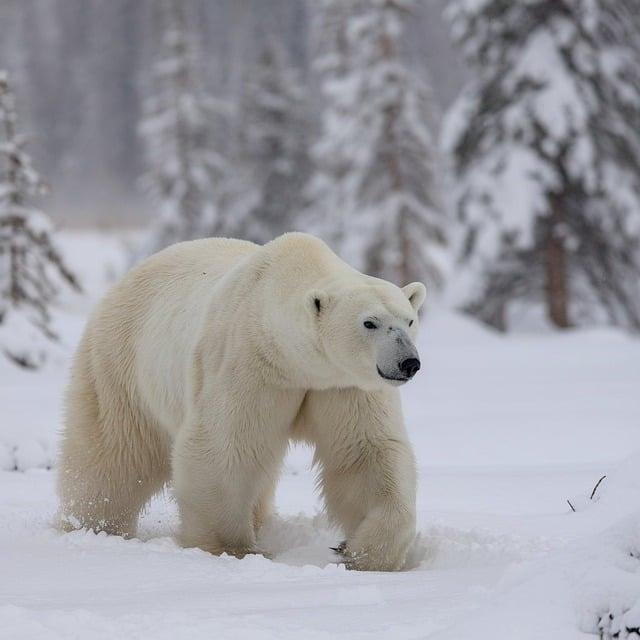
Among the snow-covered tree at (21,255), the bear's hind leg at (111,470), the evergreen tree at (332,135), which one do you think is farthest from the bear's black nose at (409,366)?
the evergreen tree at (332,135)

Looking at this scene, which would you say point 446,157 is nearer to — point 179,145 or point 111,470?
point 179,145

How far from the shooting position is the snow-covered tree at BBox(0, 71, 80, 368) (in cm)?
1034

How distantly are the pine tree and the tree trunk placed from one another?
10.5ft

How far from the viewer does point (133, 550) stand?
3.56 meters

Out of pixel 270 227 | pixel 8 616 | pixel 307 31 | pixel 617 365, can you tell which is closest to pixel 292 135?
pixel 270 227

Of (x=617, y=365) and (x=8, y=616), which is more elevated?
(x=8, y=616)

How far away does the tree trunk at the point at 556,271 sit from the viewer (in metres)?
16.0

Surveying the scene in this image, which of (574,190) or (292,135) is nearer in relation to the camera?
(574,190)

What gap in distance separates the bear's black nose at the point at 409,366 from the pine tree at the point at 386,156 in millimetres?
15156

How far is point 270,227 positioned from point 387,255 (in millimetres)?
8920

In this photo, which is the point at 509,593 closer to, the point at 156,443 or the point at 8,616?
the point at 8,616

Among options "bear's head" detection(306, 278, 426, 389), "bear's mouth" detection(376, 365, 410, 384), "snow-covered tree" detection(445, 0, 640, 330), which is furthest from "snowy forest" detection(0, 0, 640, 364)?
"bear's mouth" detection(376, 365, 410, 384)

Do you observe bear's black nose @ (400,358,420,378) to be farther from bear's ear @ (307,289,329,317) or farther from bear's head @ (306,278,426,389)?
bear's ear @ (307,289,329,317)

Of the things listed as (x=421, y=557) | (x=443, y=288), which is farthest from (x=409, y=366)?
(x=443, y=288)
